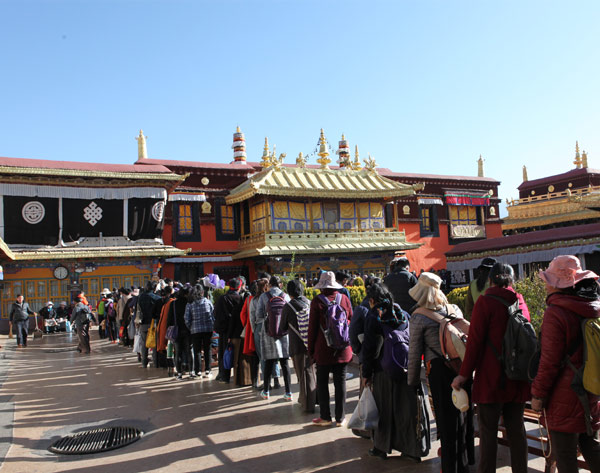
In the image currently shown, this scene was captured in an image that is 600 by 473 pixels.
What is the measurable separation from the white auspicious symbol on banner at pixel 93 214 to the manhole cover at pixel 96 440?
1664 cm

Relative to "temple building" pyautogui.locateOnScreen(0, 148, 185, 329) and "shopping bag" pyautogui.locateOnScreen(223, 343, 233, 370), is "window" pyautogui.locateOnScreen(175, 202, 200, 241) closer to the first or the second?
"temple building" pyautogui.locateOnScreen(0, 148, 185, 329)

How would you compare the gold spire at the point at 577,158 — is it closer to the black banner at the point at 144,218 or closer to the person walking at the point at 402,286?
the black banner at the point at 144,218

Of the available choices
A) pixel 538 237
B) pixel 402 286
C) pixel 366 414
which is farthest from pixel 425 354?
pixel 538 237

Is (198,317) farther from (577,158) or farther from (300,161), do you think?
(577,158)

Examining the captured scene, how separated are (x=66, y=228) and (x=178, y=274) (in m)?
5.65

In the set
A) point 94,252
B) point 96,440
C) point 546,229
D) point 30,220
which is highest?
point 30,220

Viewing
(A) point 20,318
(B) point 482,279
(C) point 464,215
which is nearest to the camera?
(B) point 482,279

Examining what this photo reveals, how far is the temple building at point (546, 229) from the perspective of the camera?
1836 cm

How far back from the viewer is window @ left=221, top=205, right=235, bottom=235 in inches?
1022

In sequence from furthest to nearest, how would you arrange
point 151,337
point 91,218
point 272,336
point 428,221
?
point 428,221
point 91,218
point 151,337
point 272,336

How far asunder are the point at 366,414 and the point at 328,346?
111 centimetres

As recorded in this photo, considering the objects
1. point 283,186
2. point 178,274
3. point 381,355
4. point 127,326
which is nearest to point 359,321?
point 381,355

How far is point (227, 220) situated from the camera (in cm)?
2612

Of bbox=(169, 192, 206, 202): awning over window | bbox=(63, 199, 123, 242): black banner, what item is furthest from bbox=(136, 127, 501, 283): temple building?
bbox=(63, 199, 123, 242): black banner
